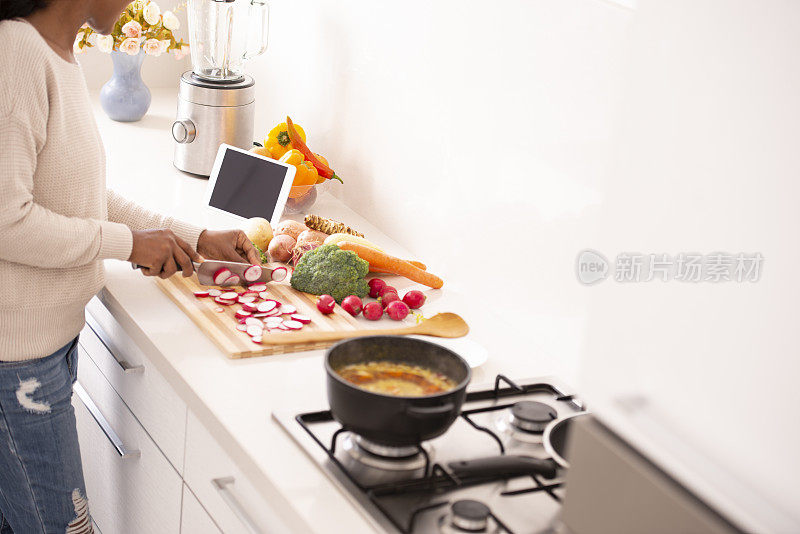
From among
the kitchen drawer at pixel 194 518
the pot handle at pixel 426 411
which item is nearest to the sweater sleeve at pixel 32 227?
the kitchen drawer at pixel 194 518

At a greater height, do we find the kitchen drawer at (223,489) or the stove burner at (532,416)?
the stove burner at (532,416)

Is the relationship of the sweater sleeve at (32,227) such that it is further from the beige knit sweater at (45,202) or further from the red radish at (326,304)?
the red radish at (326,304)

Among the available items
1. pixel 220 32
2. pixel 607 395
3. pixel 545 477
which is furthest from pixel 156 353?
pixel 220 32

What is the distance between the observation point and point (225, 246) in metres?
1.65

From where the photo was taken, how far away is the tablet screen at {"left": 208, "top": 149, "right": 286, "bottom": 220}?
6.30 feet

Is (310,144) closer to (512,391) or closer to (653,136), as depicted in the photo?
(512,391)

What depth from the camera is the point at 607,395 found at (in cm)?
70

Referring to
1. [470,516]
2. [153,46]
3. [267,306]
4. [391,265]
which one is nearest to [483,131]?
[391,265]

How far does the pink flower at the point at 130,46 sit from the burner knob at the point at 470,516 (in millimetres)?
1747

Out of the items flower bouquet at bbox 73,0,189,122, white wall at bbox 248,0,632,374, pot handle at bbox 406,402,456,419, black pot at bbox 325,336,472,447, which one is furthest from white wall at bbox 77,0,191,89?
pot handle at bbox 406,402,456,419

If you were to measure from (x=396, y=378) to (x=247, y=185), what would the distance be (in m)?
0.90

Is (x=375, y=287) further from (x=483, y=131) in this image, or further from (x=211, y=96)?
(x=211, y=96)

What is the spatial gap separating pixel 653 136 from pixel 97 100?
93.7 inches

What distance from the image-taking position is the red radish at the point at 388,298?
1.64 metres
